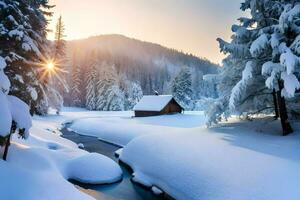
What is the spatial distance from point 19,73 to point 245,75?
34.5 ft

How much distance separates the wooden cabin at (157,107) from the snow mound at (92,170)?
32798mm

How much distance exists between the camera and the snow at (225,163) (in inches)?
381

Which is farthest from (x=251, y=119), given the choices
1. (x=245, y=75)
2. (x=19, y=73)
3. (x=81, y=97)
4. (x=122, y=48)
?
(x=122, y=48)

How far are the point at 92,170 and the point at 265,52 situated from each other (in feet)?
35.3

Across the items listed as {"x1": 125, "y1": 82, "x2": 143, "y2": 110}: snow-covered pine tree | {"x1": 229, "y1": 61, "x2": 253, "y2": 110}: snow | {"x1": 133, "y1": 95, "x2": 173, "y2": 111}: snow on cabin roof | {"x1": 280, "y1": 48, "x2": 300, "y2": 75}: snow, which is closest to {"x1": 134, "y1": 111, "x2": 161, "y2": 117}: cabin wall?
{"x1": 133, "y1": 95, "x2": 173, "y2": 111}: snow on cabin roof

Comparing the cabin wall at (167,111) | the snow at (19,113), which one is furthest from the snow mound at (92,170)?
the cabin wall at (167,111)

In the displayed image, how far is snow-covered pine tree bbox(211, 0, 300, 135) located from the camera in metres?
12.0

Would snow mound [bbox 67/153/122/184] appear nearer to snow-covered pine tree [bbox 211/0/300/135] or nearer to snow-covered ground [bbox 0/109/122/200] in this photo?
snow-covered ground [bbox 0/109/122/200]

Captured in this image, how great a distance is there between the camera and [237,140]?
13914mm

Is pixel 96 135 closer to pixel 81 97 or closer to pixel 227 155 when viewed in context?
pixel 227 155

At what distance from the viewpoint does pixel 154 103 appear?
169 ft

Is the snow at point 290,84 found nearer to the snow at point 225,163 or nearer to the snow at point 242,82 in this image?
the snow at point 242,82

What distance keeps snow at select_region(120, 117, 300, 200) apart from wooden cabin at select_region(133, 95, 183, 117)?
104 ft

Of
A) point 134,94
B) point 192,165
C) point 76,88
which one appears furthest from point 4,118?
point 134,94
